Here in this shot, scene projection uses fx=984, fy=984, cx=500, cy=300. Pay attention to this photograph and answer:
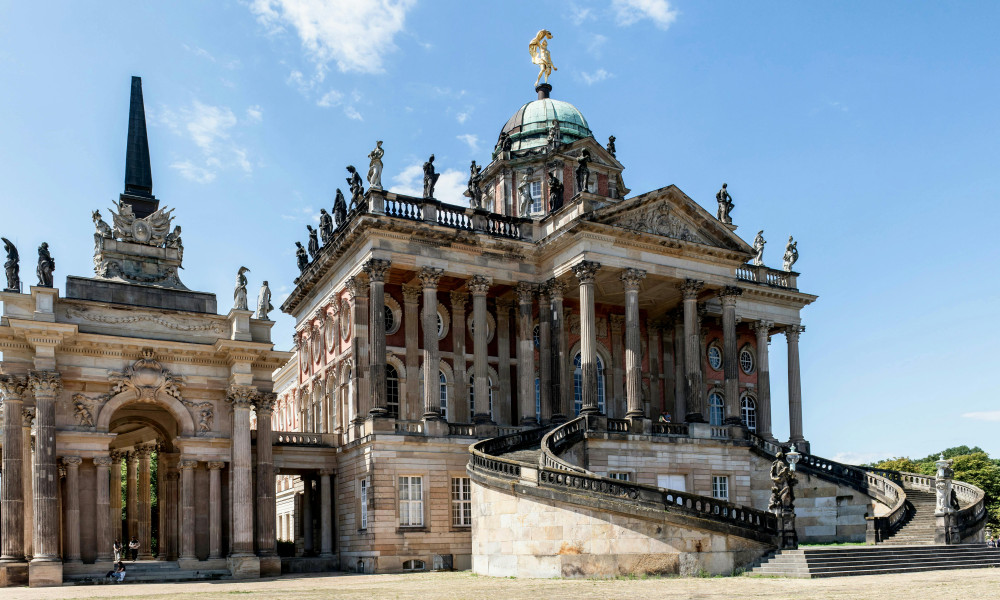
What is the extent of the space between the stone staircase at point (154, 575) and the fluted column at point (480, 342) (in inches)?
472

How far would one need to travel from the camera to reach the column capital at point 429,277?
4041 cm

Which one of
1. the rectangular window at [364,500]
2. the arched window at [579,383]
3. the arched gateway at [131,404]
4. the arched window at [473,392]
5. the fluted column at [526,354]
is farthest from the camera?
the arched window at [579,383]

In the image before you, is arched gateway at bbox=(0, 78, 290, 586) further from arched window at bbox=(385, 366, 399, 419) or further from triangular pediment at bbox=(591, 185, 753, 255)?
triangular pediment at bbox=(591, 185, 753, 255)

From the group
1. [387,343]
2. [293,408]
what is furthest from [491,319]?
[293,408]

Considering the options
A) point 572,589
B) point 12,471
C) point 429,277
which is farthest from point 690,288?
point 12,471

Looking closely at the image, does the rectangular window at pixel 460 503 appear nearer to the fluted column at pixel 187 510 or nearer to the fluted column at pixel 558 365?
the fluted column at pixel 558 365

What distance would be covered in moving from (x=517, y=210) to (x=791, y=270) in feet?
50.7

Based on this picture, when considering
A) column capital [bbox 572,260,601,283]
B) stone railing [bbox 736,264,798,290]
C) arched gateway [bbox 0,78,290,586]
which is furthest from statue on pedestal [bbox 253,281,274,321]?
stone railing [bbox 736,264,798,290]

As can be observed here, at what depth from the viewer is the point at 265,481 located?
37344mm

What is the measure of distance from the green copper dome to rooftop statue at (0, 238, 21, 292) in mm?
26464

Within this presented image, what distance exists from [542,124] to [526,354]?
53.6ft

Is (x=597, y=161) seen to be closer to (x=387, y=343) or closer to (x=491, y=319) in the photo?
(x=491, y=319)

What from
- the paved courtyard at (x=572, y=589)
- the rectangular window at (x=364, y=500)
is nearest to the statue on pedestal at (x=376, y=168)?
the rectangular window at (x=364, y=500)

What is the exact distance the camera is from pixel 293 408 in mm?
55688
